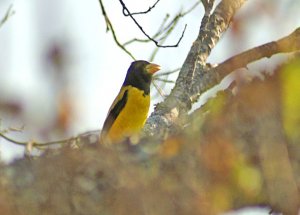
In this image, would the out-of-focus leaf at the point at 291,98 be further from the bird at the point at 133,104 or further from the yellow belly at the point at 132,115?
the yellow belly at the point at 132,115

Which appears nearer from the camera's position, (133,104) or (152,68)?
(133,104)

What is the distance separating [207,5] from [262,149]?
3326 millimetres

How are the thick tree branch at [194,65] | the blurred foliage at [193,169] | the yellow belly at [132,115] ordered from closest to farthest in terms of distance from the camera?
1. the blurred foliage at [193,169]
2. the thick tree branch at [194,65]
3. the yellow belly at [132,115]

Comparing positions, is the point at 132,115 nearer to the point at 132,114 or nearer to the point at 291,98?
the point at 132,114

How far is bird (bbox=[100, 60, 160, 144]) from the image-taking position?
5824mm

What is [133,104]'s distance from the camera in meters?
5.95

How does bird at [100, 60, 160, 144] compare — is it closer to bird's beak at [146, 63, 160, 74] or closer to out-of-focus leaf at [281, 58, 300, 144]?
bird's beak at [146, 63, 160, 74]

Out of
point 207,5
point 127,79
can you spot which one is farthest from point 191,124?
point 127,79

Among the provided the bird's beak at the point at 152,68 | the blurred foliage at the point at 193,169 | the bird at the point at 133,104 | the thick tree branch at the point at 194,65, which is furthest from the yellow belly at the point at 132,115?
the blurred foliage at the point at 193,169

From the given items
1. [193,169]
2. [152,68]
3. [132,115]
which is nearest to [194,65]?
[132,115]

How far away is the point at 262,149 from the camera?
1.35 m

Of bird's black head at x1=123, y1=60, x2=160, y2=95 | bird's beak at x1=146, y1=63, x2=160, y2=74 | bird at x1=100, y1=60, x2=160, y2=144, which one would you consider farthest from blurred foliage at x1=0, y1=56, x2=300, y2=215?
bird's beak at x1=146, y1=63, x2=160, y2=74

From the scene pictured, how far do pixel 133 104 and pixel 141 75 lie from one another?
426 mm

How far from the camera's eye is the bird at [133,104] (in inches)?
229
